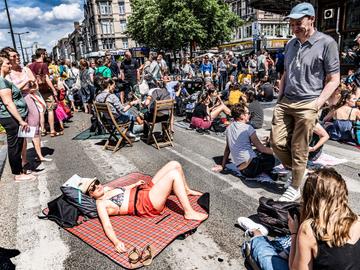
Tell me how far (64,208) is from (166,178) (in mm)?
1299

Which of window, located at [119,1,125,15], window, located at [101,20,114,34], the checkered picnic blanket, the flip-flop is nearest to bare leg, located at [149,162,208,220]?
Answer: the checkered picnic blanket

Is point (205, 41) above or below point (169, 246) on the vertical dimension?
above

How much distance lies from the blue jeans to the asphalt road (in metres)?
0.28

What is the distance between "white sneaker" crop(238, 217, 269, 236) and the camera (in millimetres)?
3107

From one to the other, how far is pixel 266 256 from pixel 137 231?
1415 mm

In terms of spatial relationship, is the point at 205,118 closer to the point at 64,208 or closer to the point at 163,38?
the point at 64,208

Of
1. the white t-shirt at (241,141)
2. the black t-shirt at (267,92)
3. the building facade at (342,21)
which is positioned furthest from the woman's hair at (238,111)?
the building facade at (342,21)

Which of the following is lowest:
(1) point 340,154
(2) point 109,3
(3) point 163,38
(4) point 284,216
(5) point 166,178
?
(1) point 340,154

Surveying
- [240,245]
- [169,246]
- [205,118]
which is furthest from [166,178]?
[205,118]

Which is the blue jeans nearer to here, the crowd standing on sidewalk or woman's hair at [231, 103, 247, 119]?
the crowd standing on sidewalk

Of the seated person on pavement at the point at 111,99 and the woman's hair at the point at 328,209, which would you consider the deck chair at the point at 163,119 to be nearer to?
the seated person on pavement at the point at 111,99

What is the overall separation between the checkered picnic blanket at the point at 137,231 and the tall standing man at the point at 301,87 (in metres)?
1.34

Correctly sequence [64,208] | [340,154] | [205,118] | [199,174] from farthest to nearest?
1. [205,118]
2. [340,154]
3. [199,174]
4. [64,208]

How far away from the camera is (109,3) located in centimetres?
6378
